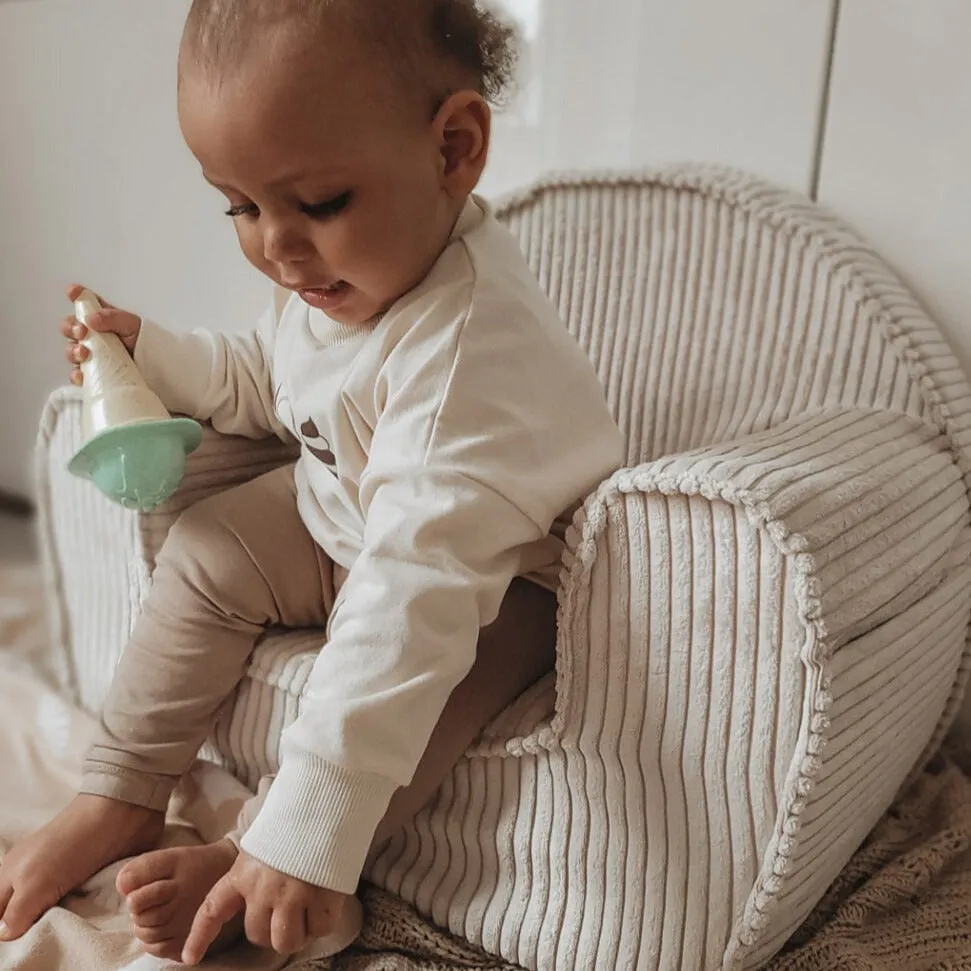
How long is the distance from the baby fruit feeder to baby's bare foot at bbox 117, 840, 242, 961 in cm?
26

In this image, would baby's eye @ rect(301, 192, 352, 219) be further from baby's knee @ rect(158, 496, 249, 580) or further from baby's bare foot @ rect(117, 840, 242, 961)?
baby's bare foot @ rect(117, 840, 242, 961)

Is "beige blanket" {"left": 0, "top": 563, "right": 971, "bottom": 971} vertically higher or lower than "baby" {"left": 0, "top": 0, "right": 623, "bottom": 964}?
lower

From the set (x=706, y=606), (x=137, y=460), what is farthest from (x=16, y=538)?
(x=706, y=606)

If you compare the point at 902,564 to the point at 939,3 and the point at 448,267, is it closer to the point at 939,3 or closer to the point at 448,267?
the point at 448,267

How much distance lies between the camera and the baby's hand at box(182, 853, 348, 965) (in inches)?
27.3

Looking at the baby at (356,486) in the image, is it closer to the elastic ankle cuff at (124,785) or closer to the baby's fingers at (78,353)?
the elastic ankle cuff at (124,785)

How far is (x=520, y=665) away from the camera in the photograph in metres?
0.83

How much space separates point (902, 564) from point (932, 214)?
43 centimetres

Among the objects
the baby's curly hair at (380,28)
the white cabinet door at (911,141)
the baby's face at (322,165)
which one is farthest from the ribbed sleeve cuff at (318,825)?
the white cabinet door at (911,141)

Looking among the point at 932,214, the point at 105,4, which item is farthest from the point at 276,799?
the point at 105,4

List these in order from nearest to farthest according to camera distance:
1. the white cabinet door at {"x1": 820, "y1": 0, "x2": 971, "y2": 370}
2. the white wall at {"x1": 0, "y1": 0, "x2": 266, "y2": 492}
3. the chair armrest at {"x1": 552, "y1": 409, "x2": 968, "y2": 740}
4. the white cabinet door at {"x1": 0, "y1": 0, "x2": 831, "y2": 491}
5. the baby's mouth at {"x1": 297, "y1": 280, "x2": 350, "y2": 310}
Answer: the chair armrest at {"x1": 552, "y1": 409, "x2": 968, "y2": 740} → the baby's mouth at {"x1": 297, "y1": 280, "x2": 350, "y2": 310} → the white cabinet door at {"x1": 820, "y1": 0, "x2": 971, "y2": 370} → the white cabinet door at {"x1": 0, "y1": 0, "x2": 831, "y2": 491} → the white wall at {"x1": 0, "y1": 0, "x2": 266, "y2": 492}

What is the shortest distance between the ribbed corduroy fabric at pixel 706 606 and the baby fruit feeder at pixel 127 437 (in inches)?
4.3

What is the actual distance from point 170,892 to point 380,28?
59 centimetres

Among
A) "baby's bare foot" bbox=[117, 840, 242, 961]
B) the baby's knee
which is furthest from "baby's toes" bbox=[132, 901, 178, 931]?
the baby's knee
